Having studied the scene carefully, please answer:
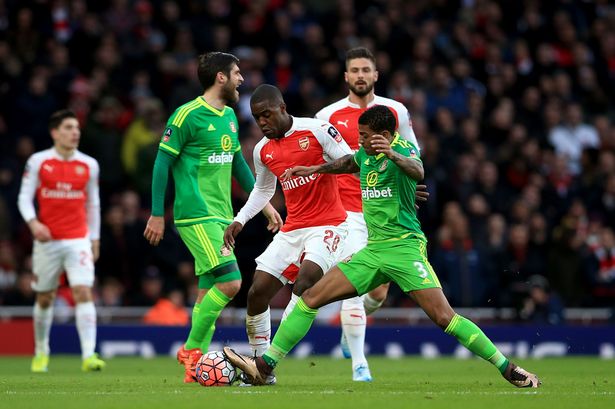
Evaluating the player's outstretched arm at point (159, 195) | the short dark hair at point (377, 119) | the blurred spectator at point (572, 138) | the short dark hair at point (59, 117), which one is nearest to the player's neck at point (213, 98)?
the player's outstretched arm at point (159, 195)

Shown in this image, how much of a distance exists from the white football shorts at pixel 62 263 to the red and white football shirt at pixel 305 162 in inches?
142

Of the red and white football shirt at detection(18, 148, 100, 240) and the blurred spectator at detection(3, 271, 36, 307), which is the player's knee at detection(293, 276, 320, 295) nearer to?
the red and white football shirt at detection(18, 148, 100, 240)

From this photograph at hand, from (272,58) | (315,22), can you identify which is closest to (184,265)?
(272,58)

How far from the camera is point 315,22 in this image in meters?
22.0

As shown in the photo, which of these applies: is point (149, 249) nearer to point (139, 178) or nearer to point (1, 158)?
point (139, 178)

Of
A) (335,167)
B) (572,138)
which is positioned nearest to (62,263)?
(335,167)

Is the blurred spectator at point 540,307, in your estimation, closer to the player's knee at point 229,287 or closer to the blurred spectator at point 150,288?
the blurred spectator at point 150,288

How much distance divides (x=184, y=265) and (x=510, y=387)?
8368mm

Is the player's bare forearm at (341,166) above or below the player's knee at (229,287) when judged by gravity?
above

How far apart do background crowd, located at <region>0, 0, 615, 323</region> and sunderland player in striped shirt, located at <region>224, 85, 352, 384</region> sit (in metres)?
6.51

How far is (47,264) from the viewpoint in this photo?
14.0 metres

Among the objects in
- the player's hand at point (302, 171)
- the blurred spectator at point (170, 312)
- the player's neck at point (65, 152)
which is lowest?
the blurred spectator at point (170, 312)

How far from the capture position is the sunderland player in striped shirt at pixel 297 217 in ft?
35.1

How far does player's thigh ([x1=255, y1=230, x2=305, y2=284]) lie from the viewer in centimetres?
1075
